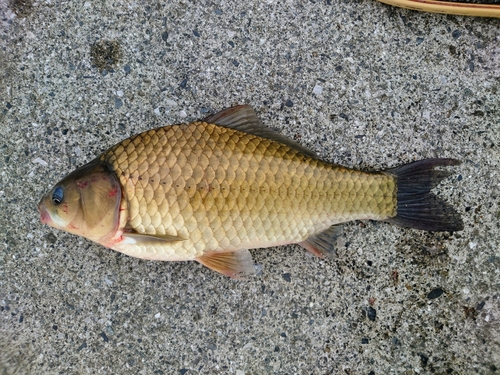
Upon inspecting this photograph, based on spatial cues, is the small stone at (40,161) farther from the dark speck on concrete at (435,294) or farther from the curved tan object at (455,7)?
the dark speck on concrete at (435,294)

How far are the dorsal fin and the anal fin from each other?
397 mm

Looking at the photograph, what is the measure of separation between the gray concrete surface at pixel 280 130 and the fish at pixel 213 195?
26 cm

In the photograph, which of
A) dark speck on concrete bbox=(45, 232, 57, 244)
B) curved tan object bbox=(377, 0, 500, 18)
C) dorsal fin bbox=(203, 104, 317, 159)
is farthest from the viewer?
dark speck on concrete bbox=(45, 232, 57, 244)

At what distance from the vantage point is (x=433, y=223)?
2.09 metres

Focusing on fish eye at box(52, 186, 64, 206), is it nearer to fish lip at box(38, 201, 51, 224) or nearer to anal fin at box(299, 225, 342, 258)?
fish lip at box(38, 201, 51, 224)

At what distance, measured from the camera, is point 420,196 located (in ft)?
6.81

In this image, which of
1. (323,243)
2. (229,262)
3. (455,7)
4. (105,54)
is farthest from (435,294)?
(105,54)

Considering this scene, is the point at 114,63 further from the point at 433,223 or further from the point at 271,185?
the point at 433,223

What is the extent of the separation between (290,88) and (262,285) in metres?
Result: 1.06

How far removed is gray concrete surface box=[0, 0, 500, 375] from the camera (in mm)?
2207

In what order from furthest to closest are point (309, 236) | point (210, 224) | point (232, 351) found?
point (232, 351) → point (309, 236) → point (210, 224)

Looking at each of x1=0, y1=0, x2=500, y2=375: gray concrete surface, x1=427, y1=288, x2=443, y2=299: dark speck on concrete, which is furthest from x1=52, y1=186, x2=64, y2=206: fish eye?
x1=427, y1=288, x2=443, y2=299: dark speck on concrete

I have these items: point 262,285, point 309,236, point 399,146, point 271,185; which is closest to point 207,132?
point 271,185

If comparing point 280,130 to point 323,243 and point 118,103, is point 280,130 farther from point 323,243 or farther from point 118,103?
point 118,103
